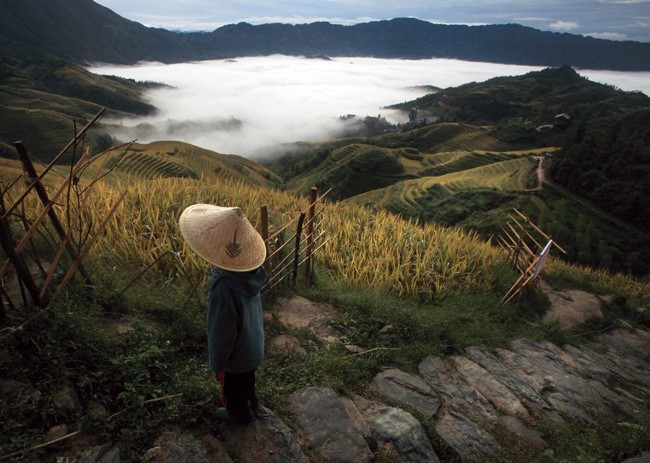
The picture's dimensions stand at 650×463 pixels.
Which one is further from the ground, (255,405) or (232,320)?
(232,320)

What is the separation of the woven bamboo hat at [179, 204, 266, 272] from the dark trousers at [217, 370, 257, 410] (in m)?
0.77

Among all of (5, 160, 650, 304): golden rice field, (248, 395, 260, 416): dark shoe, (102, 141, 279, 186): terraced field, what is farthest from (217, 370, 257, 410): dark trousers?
(102, 141, 279, 186): terraced field

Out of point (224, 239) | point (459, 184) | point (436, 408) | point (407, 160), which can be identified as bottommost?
point (407, 160)

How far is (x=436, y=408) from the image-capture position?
137 inches

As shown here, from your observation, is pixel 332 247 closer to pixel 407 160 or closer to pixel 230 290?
pixel 230 290

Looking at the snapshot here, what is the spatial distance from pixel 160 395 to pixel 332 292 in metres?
2.62

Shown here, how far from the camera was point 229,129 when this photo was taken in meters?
178

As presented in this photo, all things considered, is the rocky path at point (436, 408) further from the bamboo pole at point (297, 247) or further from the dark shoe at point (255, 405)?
the bamboo pole at point (297, 247)

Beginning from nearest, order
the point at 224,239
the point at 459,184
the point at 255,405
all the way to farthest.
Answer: the point at 224,239 → the point at 255,405 → the point at 459,184

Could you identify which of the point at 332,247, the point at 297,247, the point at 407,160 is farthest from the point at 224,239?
the point at 407,160

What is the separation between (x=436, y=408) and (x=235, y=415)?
1847mm

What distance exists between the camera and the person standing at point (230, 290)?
236 centimetres

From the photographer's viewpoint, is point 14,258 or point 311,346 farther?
point 311,346

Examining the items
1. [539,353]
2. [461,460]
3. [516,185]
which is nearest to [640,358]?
[539,353]
